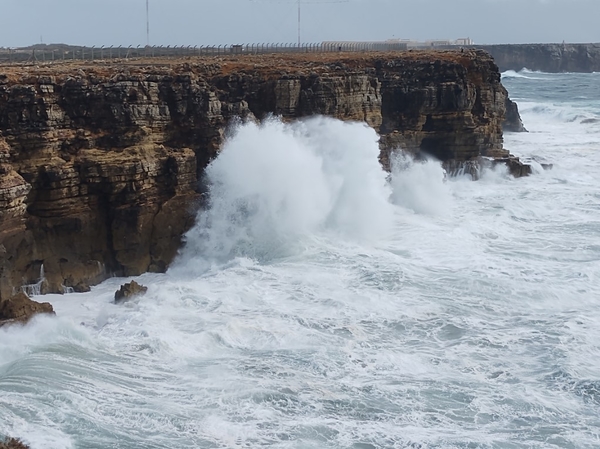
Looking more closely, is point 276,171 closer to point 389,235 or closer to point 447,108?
point 389,235

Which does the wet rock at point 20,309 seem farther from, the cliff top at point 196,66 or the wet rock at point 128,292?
the cliff top at point 196,66

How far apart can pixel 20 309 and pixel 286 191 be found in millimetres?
10298

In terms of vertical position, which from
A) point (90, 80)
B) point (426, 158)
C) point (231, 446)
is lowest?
point (231, 446)

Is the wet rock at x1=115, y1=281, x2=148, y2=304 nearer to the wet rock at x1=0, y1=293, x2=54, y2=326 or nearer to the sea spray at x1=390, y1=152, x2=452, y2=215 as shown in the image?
the wet rock at x1=0, y1=293, x2=54, y2=326

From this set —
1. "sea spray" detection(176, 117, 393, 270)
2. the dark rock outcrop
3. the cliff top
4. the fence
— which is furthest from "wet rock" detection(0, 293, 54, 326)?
the dark rock outcrop

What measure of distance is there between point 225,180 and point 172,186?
1979mm

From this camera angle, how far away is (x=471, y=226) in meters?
28.5

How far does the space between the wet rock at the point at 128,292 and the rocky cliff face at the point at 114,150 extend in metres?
1.74

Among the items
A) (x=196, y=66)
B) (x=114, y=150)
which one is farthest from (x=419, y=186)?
(x=114, y=150)

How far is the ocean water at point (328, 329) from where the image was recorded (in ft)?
47.0

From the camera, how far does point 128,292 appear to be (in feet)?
65.9

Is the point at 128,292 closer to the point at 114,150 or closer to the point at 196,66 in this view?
the point at 114,150

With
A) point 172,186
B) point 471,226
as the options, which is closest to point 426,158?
point 471,226

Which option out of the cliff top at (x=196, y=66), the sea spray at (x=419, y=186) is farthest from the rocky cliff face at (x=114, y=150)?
the sea spray at (x=419, y=186)
